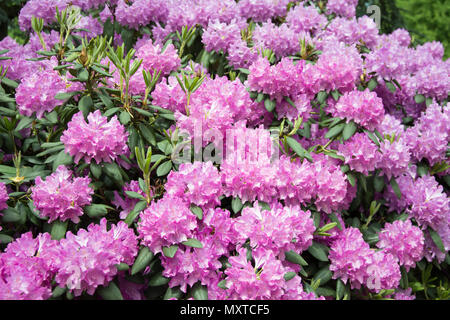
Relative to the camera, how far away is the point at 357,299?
5.90 feet

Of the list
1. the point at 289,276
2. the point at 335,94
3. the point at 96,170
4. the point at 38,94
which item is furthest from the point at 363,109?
the point at 38,94

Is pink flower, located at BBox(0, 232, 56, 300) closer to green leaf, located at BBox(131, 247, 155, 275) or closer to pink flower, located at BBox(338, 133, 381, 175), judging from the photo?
green leaf, located at BBox(131, 247, 155, 275)

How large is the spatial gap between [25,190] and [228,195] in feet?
2.74

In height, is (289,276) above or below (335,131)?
below

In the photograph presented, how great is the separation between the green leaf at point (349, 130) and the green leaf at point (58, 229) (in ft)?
3.99

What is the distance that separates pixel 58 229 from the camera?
151cm

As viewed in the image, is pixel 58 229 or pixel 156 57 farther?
pixel 156 57

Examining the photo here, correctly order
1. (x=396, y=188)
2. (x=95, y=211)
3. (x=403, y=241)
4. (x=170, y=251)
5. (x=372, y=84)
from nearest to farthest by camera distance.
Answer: (x=170, y=251)
(x=95, y=211)
(x=403, y=241)
(x=396, y=188)
(x=372, y=84)

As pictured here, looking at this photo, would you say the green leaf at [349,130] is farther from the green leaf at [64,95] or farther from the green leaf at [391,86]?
the green leaf at [64,95]

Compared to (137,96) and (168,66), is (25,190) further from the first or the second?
(168,66)

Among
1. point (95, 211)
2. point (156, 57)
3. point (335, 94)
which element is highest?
point (156, 57)

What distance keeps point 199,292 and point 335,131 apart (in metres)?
0.96

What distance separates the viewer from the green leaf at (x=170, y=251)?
56.7 inches

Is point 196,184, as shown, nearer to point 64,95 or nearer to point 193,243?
point 193,243
